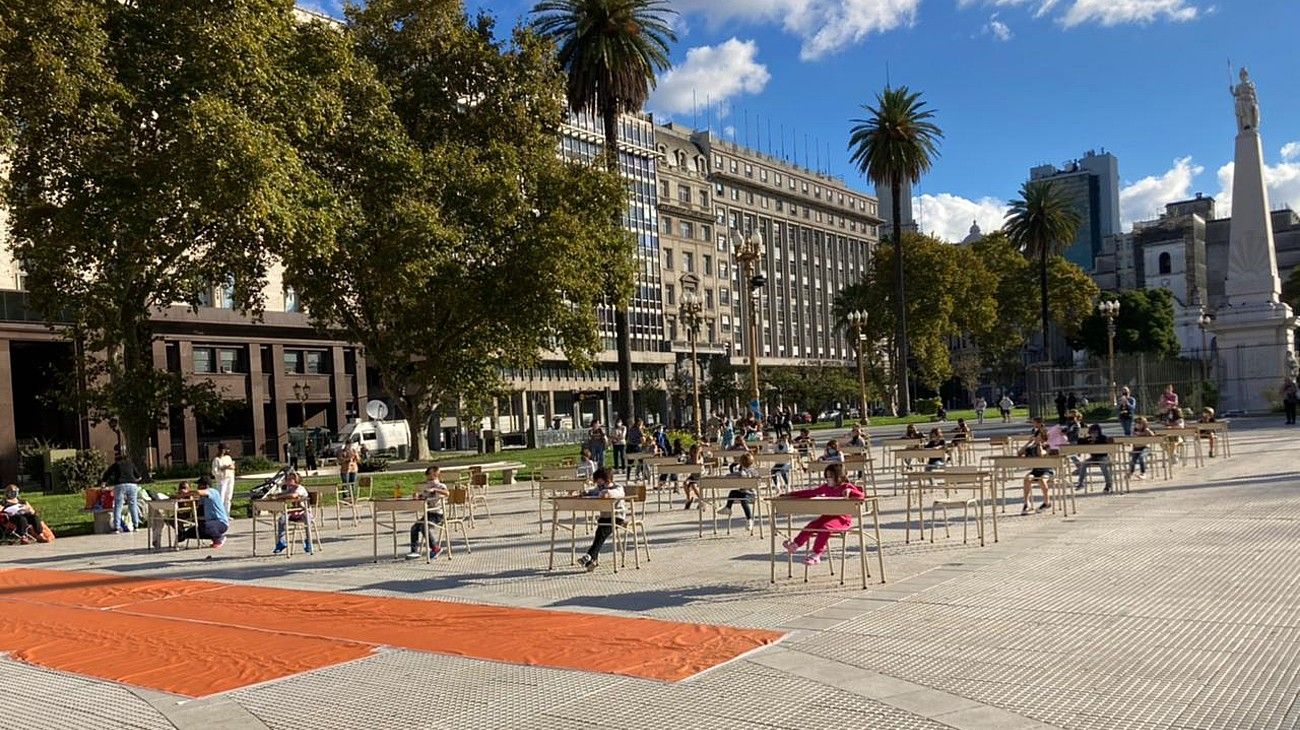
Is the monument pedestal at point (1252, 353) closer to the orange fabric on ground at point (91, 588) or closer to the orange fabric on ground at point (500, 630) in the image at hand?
the orange fabric on ground at point (500, 630)

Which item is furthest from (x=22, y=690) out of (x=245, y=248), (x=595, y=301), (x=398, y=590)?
(x=595, y=301)

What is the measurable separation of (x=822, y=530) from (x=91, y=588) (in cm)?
1005

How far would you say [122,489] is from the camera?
910 inches

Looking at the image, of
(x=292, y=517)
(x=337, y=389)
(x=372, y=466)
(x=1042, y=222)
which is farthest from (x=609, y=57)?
(x=1042, y=222)

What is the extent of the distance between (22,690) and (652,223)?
88855mm

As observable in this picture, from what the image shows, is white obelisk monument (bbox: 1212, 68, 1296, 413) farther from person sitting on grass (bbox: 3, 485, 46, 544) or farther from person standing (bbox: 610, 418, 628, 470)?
person sitting on grass (bbox: 3, 485, 46, 544)

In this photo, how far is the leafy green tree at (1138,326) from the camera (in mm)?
98312

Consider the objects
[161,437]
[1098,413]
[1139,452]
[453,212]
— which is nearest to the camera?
[1139,452]

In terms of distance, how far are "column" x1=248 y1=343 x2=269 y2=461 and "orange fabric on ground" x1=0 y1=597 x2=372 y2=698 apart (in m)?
48.9

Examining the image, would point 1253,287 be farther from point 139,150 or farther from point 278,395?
point 278,395

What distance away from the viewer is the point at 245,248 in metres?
31.0

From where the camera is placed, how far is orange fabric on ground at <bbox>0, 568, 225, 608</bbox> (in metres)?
13.2

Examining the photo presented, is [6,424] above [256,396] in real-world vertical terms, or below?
below

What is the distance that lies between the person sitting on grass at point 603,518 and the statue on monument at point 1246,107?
3887cm
